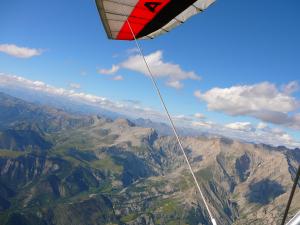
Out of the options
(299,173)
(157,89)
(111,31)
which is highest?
(111,31)

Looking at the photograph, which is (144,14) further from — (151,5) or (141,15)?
(151,5)

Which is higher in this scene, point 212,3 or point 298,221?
point 212,3

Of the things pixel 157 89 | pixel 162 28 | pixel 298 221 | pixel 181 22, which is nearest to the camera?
pixel 298 221

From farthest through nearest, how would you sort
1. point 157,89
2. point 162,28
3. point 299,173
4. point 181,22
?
point 162,28 → point 181,22 → point 157,89 → point 299,173

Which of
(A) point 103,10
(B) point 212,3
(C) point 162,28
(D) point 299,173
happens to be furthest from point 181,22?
(D) point 299,173

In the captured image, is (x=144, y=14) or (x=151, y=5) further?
(x=144, y=14)

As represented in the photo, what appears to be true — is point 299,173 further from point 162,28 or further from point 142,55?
point 162,28

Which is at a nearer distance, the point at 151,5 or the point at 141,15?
the point at 151,5

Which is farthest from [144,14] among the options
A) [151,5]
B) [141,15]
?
[151,5]
